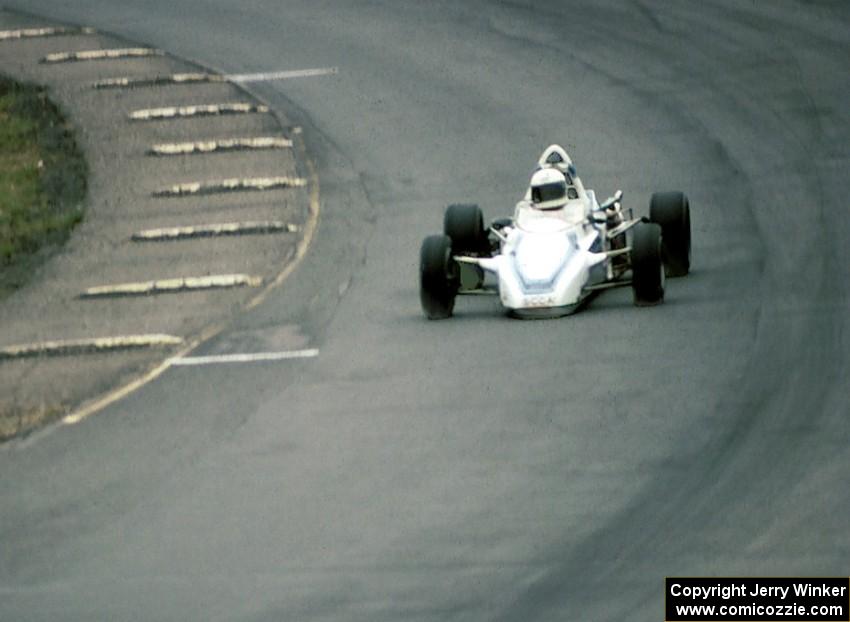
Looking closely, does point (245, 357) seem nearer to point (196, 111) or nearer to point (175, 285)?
point (175, 285)

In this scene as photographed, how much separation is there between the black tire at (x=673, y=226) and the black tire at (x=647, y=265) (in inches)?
Answer: 26.7

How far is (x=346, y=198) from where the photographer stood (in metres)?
26.7

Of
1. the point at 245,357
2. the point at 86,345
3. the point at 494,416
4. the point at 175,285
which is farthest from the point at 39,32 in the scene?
the point at 494,416

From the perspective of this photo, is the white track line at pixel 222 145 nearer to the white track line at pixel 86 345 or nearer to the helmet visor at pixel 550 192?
the white track line at pixel 86 345

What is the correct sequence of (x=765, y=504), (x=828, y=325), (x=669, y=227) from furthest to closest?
(x=669, y=227) < (x=828, y=325) < (x=765, y=504)

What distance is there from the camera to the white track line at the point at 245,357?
21.4m

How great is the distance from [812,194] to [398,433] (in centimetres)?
823

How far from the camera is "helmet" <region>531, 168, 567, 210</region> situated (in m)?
22.0

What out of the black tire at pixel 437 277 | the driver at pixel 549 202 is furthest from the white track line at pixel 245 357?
the driver at pixel 549 202

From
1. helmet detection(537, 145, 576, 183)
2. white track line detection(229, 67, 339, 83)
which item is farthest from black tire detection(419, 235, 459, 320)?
white track line detection(229, 67, 339, 83)

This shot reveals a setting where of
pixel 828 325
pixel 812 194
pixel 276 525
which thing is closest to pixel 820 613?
pixel 276 525

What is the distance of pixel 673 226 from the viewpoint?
22047 millimetres

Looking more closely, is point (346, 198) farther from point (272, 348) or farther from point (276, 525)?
point (276, 525)

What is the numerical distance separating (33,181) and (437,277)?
361 inches
